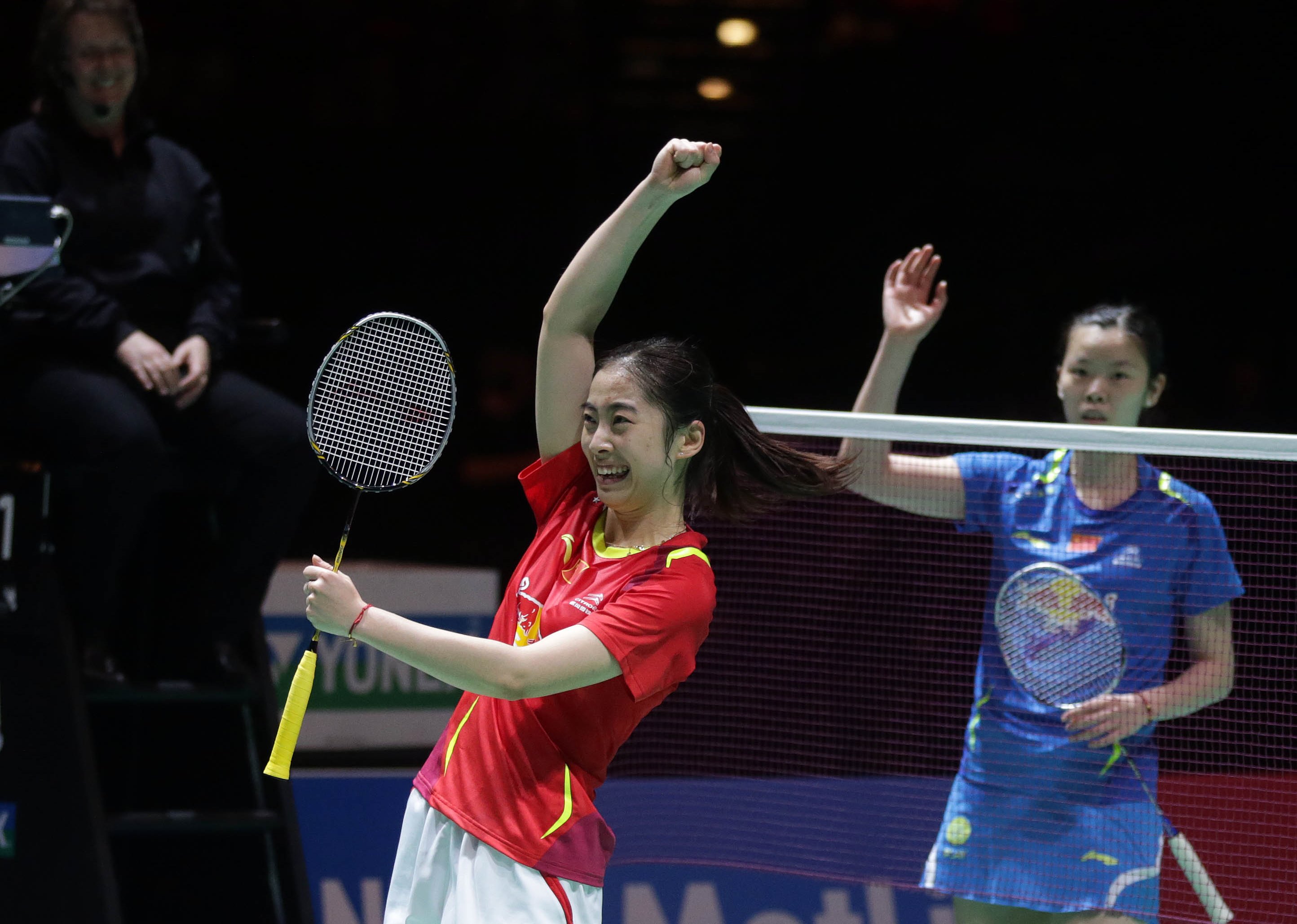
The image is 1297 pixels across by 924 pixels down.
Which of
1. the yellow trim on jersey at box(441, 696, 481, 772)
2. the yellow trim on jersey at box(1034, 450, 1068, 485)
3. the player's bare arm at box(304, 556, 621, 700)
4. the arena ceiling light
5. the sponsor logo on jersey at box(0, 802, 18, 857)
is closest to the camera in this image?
the player's bare arm at box(304, 556, 621, 700)

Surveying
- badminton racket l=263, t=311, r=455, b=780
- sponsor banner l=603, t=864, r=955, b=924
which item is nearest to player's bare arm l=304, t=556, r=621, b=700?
badminton racket l=263, t=311, r=455, b=780

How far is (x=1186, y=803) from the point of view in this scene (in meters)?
3.32

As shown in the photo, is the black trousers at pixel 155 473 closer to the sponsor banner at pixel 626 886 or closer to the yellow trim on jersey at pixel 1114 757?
the sponsor banner at pixel 626 886

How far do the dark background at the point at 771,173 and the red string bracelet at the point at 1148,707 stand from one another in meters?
3.24

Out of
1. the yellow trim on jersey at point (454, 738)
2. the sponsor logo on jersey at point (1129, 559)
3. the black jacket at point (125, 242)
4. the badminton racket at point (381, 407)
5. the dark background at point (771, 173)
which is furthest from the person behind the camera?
the dark background at point (771, 173)

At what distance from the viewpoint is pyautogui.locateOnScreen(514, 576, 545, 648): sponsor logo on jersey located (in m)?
2.41

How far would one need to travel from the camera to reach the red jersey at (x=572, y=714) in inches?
90.0

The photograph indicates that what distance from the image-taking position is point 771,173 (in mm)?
7160

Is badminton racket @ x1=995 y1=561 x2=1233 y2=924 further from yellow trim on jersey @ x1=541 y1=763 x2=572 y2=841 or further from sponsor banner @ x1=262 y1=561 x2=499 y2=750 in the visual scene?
sponsor banner @ x1=262 y1=561 x2=499 y2=750

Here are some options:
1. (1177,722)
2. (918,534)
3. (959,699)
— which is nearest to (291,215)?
(918,534)

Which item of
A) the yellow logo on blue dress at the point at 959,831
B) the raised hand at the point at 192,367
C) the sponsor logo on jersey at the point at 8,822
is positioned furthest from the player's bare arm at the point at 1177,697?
the sponsor logo on jersey at the point at 8,822

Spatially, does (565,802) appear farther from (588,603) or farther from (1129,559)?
(1129,559)

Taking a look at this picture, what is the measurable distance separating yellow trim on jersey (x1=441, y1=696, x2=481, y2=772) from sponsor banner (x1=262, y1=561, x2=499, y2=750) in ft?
7.13

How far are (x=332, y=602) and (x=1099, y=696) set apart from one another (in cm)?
163
